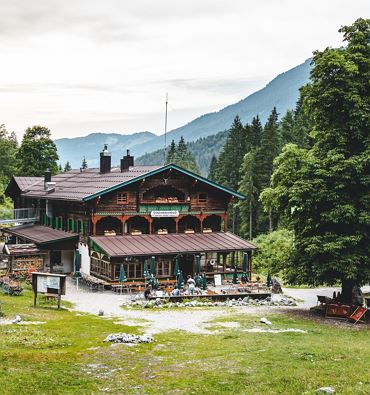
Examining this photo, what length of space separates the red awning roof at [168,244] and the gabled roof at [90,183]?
3.67 meters

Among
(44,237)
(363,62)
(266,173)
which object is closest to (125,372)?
(363,62)

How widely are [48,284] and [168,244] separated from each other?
14950 millimetres

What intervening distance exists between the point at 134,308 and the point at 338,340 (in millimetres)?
12521

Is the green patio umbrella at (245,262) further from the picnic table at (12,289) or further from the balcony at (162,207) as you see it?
the picnic table at (12,289)

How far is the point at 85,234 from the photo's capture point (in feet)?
146

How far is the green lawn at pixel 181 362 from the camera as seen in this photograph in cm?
1483

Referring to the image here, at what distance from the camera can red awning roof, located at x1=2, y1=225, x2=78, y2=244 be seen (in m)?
45.4

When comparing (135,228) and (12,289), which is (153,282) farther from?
(12,289)

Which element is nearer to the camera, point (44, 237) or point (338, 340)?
point (338, 340)

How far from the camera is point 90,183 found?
160ft

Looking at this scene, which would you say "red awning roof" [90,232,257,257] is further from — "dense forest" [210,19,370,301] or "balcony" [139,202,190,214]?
"dense forest" [210,19,370,301]

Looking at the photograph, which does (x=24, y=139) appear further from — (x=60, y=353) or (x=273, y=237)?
(x=60, y=353)

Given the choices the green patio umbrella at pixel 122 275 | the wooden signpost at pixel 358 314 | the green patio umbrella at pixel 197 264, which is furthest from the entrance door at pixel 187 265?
the wooden signpost at pixel 358 314

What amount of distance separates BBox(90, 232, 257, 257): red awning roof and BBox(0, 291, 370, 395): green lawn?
16434 millimetres
